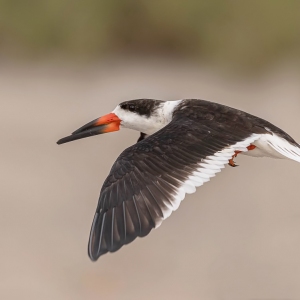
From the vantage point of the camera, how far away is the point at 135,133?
10586 millimetres

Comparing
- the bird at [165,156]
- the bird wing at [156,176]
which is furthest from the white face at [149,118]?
the bird wing at [156,176]

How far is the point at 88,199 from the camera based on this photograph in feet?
27.6

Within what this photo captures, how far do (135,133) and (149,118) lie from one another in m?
4.11

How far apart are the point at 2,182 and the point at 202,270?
8.68ft

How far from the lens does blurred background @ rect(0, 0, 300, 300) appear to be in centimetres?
727

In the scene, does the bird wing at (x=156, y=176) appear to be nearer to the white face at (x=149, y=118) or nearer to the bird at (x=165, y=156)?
the bird at (x=165, y=156)

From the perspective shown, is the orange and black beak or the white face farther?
the orange and black beak

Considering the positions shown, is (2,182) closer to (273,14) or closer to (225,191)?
(225,191)

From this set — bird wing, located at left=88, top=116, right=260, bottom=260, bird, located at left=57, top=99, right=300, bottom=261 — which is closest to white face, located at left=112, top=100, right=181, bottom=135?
bird, located at left=57, top=99, right=300, bottom=261

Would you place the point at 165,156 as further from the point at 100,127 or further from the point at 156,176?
the point at 100,127

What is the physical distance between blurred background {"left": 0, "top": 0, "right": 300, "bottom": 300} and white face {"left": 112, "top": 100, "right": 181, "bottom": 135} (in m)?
1.28

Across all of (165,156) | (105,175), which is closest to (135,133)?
(105,175)

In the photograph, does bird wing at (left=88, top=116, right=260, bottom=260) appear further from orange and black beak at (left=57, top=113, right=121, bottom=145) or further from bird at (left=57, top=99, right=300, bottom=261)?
orange and black beak at (left=57, top=113, right=121, bottom=145)

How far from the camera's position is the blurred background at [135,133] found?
23.9 ft
